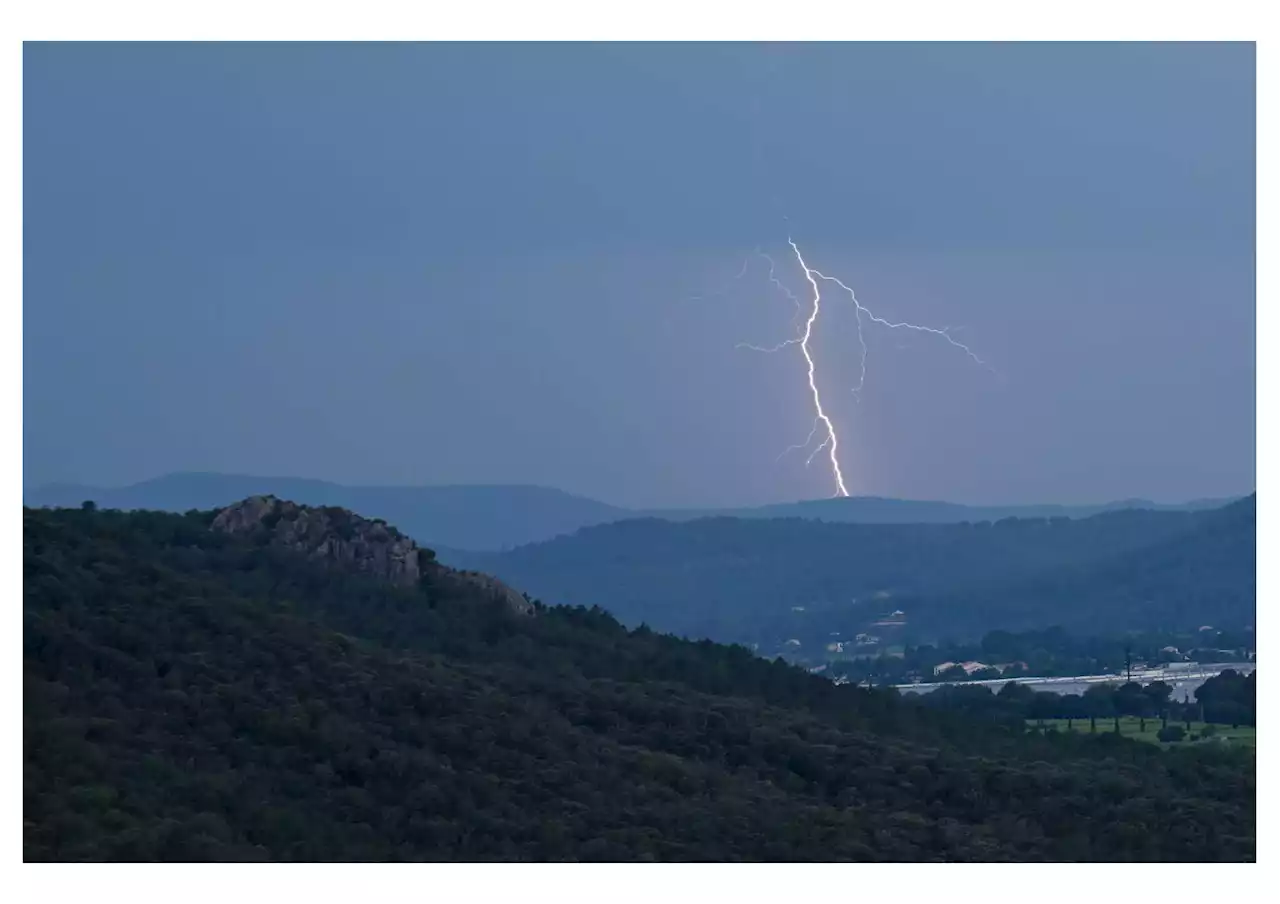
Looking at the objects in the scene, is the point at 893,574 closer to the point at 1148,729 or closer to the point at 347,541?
the point at 1148,729

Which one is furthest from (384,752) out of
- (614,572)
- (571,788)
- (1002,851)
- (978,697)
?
(614,572)

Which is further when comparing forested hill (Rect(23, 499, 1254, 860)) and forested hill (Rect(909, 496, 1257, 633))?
forested hill (Rect(909, 496, 1257, 633))

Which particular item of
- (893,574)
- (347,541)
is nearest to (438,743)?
(347,541)

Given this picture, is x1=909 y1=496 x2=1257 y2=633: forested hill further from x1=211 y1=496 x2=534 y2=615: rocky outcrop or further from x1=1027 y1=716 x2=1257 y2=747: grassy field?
x1=211 y1=496 x2=534 y2=615: rocky outcrop

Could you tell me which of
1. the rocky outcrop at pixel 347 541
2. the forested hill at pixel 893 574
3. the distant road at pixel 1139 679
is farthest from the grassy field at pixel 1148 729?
the forested hill at pixel 893 574

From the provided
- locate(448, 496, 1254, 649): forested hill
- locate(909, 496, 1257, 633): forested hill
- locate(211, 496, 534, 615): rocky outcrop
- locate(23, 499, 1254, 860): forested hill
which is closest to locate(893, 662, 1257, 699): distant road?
locate(909, 496, 1257, 633): forested hill
